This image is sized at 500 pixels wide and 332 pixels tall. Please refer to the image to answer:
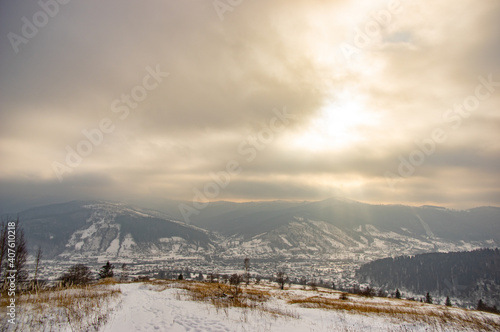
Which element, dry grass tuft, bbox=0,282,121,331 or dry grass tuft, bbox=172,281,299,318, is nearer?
dry grass tuft, bbox=0,282,121,331

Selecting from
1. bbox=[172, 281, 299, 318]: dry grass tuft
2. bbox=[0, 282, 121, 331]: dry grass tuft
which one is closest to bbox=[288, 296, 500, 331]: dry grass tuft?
bbox=[172, 281, 299, 318]: dry grass tuft

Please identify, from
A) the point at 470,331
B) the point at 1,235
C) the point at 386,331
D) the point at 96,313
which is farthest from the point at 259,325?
the point at 1,235

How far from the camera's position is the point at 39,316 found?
46.3ft

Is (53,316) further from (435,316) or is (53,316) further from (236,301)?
(435,316)

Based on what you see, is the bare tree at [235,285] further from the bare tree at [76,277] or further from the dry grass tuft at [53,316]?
the bare tree at [76,277]

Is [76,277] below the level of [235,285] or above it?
below

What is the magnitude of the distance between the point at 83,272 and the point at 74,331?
83427 mm

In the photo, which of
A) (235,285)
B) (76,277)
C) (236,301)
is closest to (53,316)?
(236,301)

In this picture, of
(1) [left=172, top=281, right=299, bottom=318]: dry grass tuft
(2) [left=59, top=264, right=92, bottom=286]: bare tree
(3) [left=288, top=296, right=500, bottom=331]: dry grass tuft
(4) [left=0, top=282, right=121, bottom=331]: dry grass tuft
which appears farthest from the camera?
(2) [left=59, top=264, right=92, bottom=286]: bare tree

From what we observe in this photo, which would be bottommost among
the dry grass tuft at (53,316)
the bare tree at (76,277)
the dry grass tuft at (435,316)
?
the bare tree at (76,277)

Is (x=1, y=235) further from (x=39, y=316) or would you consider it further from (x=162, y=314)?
(x=162, y=314)

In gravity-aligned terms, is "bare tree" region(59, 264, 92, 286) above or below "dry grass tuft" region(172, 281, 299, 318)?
below

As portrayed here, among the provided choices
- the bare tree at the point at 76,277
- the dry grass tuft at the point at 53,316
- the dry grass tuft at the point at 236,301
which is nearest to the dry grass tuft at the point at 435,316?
the dry grass tuft at the point at 236,301

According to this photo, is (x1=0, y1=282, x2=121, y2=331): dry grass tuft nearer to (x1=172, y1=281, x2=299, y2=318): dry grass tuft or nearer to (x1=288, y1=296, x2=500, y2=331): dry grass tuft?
(x1=172, y1=281, x2=299, y2=318): dry grass tuft
